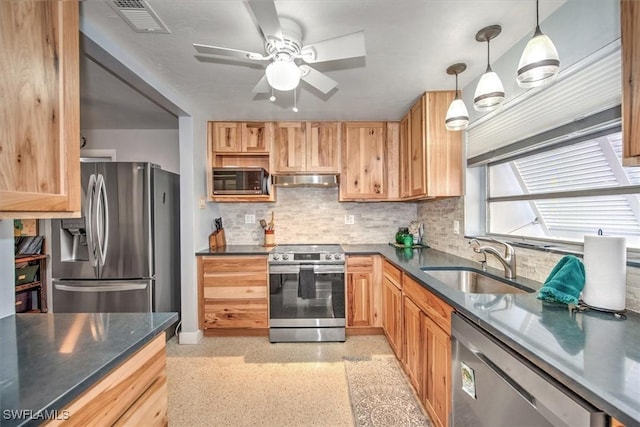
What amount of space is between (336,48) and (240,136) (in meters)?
1.98

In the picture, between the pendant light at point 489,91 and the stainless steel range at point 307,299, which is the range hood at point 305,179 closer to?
the stainless steel range at point 307,299

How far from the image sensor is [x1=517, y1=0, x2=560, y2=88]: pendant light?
108 centimetres

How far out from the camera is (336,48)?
4.64 feet

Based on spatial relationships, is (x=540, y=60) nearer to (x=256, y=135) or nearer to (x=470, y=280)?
(x=470, y=280)

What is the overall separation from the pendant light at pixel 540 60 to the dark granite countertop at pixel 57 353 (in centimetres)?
179

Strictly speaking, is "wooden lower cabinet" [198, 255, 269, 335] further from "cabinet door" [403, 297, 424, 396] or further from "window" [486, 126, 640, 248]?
"window" [486, 126, 640, 248]

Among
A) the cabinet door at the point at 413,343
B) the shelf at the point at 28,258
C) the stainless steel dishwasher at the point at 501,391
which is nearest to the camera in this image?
the stainless steel dishwasher at the point at 501,391

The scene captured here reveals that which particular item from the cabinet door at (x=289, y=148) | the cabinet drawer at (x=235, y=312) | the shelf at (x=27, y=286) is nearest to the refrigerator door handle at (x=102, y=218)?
the cabinet drawer at (x=235, y=312)

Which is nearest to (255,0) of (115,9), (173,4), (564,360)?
(173,4)

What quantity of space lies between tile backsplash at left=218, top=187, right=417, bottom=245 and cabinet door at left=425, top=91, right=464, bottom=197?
1156 millimetres

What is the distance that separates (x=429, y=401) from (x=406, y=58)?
2.21m

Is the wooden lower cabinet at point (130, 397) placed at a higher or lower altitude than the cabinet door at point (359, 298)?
higher

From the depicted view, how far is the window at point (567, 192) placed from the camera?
1308mm

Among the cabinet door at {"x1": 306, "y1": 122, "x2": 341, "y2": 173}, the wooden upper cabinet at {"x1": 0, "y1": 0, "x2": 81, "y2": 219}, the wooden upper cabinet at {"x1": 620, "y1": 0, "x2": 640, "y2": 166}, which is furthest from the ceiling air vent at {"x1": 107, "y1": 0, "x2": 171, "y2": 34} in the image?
the wooden upper cabinet at {"x1": 620, "y1": 0, "x2": 640, "y2": 166}
